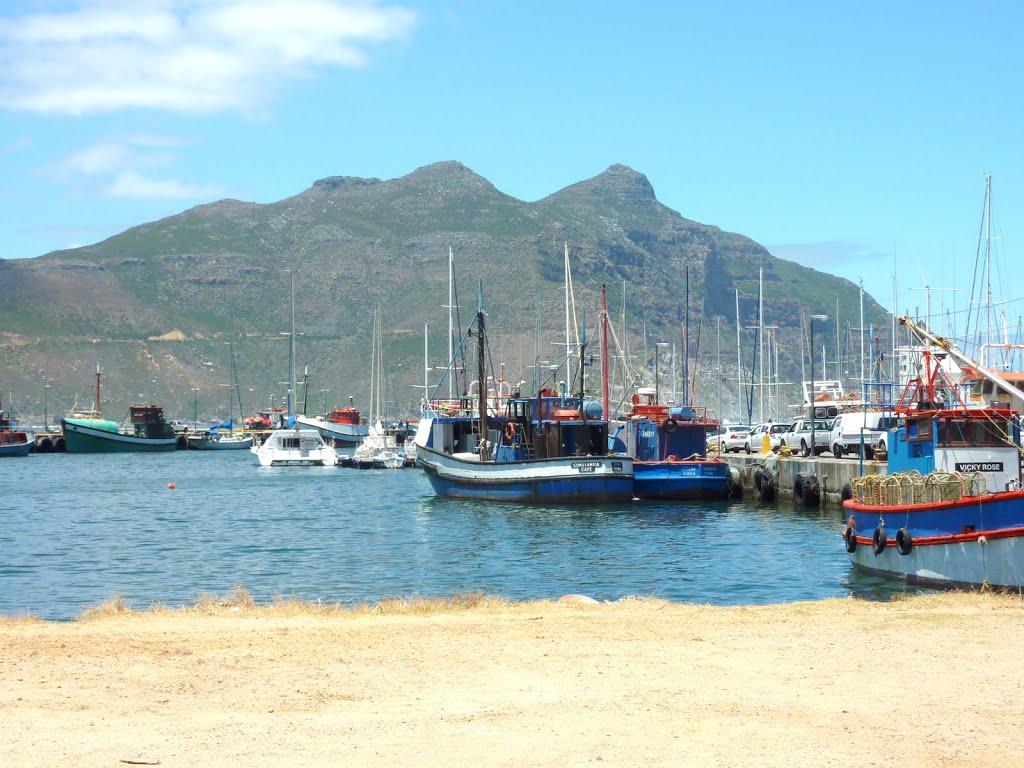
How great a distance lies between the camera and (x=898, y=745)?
33.1 ft

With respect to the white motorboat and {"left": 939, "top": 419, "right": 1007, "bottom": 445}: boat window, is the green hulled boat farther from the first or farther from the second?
{"left": 939, "top": 419, "right": 1007, "bottom": 445}: boat window

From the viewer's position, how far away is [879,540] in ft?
80.5

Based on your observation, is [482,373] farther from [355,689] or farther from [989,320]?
[355,689]

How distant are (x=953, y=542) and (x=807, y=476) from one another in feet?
85.6

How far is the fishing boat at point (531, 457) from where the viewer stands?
4781 cm

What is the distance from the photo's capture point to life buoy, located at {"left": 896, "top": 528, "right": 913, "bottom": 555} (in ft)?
75.9

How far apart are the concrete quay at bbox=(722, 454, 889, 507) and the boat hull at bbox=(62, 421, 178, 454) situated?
9684 cm

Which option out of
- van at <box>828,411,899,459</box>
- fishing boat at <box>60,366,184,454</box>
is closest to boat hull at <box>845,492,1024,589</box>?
van at <box>828,411,899,459</box>

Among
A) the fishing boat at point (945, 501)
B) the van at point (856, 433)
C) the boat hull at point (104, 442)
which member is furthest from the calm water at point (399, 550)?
the boat hull at point (104, 442)

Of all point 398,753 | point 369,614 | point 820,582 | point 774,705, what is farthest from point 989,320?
point 398,753

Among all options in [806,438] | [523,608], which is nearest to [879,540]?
[523,608]

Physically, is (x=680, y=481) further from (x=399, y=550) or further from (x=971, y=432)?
(x=971, y=432)

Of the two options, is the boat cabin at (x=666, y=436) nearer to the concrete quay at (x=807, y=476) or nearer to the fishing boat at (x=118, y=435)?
the concrete quay at (x=807, y=476)

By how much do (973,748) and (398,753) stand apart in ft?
14.7
